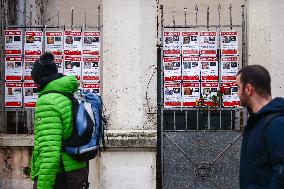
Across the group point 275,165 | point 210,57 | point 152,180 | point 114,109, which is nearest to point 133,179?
point 152,180

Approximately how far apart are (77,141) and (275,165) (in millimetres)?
1935

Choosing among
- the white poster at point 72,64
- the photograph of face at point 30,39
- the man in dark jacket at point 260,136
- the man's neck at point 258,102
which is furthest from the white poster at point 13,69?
the man's neck at point 258,102

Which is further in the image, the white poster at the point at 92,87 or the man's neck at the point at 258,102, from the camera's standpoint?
the white poster at the point at 92,87

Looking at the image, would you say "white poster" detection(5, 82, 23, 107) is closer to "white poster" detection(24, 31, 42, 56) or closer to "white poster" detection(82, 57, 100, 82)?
"white poster" detection(24, 31, 42, 56)

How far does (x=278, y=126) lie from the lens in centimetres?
299

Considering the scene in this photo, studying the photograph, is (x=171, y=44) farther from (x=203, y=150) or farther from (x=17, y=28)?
(x=17, y=28)

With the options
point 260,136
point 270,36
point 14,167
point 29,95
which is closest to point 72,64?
point 29,95

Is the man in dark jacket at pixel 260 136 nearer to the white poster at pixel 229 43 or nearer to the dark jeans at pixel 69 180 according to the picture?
the dark jeans at pixel 69 180

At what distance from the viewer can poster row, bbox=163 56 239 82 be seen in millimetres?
6820

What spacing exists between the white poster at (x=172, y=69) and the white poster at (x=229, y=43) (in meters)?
0.62

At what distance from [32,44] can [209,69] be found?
94.0 inches

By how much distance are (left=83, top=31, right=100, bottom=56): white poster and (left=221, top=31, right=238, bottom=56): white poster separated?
1.65 metres

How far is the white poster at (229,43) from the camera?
6.82 m

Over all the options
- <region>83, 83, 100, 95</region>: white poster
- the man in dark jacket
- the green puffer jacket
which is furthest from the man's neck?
<region>83, 83, 100, 95</region>: white poster
